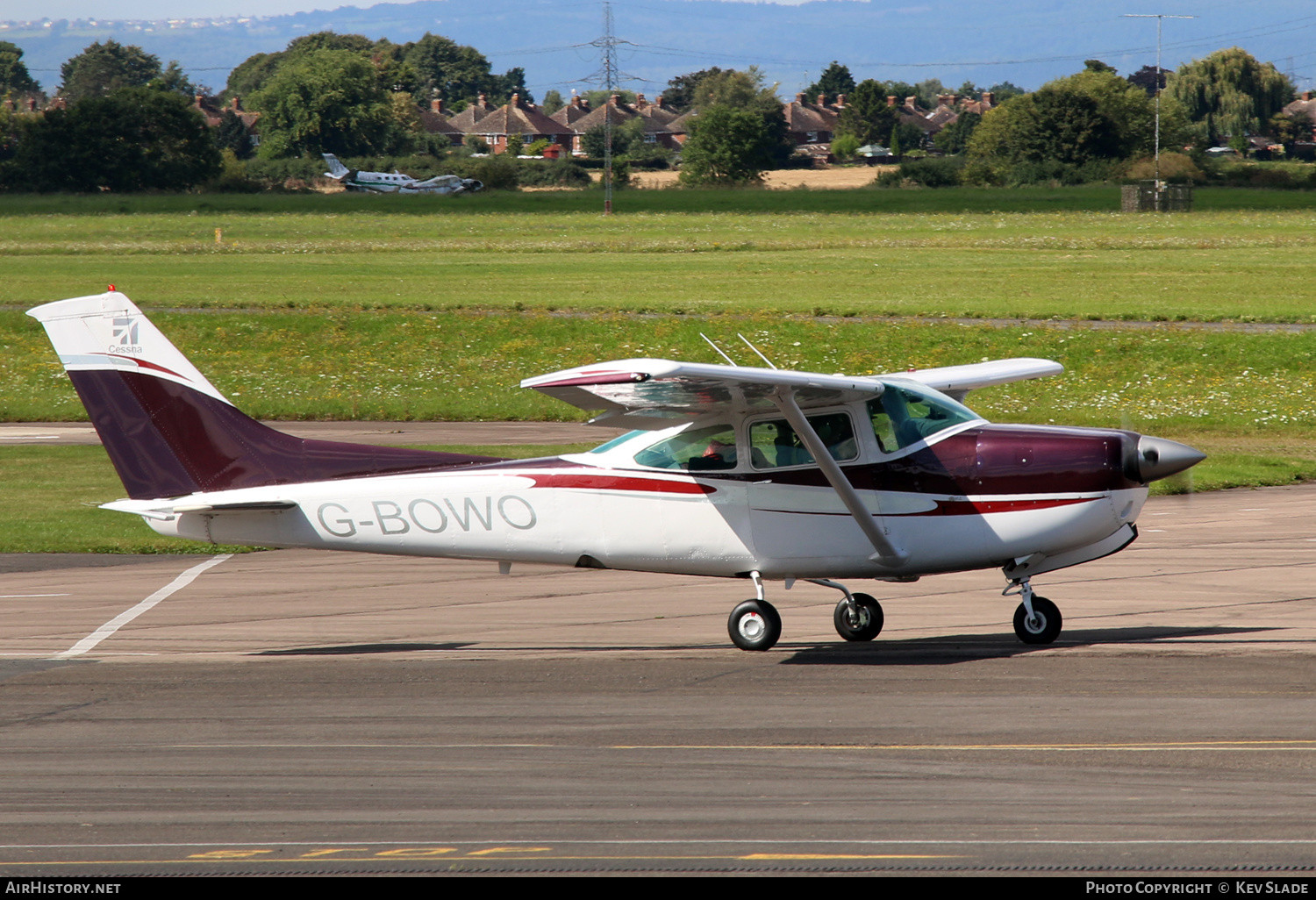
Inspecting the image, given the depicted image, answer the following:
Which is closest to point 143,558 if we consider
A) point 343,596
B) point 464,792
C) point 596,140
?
point 343,596

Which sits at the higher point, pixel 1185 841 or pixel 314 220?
pixel 314 220

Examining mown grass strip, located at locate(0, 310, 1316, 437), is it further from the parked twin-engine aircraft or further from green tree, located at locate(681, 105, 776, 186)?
green tree, located at locate(681, 105, 776, 186)

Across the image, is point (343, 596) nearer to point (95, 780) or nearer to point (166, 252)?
point (95, 780)

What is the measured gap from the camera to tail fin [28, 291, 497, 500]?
11.6 m

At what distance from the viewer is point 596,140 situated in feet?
502

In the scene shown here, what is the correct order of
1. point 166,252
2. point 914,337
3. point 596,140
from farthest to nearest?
point 596,140 → point 166,252 → point 914,337

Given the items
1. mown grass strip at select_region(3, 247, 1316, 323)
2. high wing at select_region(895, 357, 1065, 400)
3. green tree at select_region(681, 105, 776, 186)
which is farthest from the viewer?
green tree at select_region(681, 105, 776, 186)

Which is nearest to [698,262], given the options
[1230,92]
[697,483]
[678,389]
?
[697,483]

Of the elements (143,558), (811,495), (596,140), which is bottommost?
(143,558)

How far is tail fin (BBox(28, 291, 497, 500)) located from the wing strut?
2832mm

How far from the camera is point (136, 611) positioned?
13438mm

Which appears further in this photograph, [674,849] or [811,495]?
[811,495]

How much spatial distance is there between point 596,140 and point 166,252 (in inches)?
3837

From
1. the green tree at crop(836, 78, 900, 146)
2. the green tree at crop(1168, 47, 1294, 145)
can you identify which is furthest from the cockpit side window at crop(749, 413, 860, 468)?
the green tree at crop(836, 78, 900, 146)
